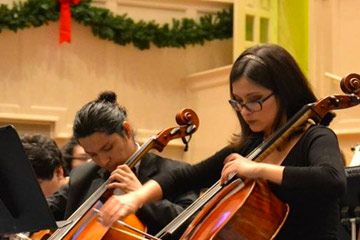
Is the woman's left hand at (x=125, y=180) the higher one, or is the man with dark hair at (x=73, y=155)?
the woman's left hand at (x=125, y=180)

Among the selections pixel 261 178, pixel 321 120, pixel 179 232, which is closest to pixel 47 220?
pixel 179 232

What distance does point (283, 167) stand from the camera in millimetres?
1989

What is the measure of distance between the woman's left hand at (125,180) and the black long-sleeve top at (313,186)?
525 mm

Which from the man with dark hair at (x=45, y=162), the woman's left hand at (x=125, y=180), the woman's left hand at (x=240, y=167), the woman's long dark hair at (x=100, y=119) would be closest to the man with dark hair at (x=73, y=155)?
the man with dark hair at (x=45, y=162)

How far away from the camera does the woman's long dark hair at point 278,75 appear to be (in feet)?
7.05

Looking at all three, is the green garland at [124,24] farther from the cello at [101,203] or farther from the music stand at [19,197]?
the music stand at [19,197]

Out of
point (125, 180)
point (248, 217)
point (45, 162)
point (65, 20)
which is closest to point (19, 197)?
point (125, 180)

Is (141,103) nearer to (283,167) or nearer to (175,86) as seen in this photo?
(175,86)

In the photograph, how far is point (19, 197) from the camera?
228cm

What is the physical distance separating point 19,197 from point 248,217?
680 millimetres

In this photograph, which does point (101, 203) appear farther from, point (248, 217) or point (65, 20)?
point (65, 20)

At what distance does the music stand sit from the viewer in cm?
224

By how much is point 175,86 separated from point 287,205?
16.9 ft

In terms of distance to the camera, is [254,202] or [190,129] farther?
[190,129]
